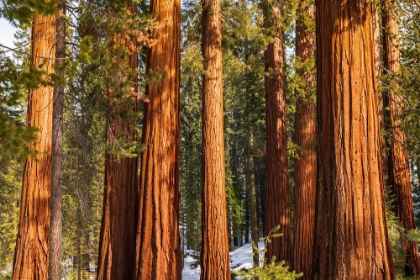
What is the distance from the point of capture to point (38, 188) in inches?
319

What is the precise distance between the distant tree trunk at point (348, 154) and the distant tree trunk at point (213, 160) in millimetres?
3858

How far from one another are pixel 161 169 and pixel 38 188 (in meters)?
2.29

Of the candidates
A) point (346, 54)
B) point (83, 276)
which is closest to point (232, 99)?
point (83, 276)

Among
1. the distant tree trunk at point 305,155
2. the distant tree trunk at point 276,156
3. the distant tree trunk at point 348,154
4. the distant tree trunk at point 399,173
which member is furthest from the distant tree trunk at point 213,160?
the distant tree trunk at point 399,173

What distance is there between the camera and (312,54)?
11734mm

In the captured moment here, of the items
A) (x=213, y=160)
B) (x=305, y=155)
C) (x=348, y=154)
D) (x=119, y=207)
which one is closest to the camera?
(x=348, y=154)

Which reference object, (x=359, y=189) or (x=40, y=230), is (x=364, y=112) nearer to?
(x=359, y=189)

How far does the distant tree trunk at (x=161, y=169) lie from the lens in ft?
25.3

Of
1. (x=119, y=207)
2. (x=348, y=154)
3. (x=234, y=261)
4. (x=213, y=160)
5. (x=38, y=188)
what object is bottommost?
(x=234, y=261)

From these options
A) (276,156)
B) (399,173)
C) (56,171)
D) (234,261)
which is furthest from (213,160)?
(234,261)

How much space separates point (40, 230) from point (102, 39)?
404cm

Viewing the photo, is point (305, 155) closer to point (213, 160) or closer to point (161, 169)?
point (213, 160)

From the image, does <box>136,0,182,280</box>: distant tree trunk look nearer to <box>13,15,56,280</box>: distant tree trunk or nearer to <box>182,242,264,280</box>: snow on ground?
<box>13,15,56,280</box>: distant tree trunk

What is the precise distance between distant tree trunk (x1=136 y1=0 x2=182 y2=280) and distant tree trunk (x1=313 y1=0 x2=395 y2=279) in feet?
10.9
